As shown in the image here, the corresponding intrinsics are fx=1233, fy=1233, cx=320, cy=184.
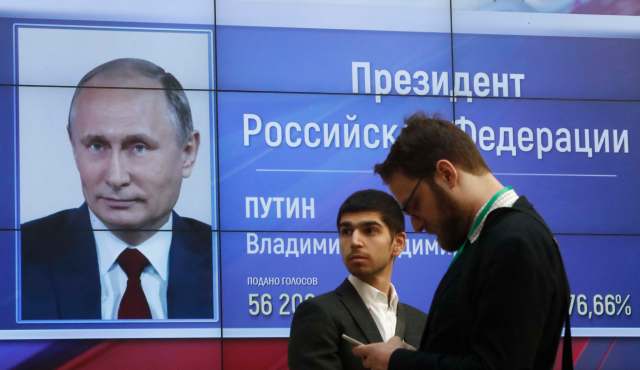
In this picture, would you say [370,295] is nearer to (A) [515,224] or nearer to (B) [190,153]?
(A) [515,224]

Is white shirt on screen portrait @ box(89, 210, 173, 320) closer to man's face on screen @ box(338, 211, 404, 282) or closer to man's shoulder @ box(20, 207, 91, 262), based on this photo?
man's shoulder @ box(20, 207, 91, 262)

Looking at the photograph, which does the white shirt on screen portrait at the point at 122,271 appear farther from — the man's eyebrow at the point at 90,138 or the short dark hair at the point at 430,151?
the short dark hair at the point at 430,151

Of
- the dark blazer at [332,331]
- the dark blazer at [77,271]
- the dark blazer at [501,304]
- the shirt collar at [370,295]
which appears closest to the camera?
the dark blazer at [501,304]

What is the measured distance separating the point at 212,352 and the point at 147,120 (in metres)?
1.30

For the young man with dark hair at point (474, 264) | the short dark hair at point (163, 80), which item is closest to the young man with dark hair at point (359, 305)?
the young man with dark hair at point (474, 264)

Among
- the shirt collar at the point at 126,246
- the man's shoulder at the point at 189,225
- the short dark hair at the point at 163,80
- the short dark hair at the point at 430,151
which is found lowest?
the shirt collar at the point at 126,246

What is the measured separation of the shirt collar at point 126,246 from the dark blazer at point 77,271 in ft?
0.09

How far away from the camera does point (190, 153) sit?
6730 millimetres

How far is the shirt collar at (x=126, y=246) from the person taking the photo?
6570 mm

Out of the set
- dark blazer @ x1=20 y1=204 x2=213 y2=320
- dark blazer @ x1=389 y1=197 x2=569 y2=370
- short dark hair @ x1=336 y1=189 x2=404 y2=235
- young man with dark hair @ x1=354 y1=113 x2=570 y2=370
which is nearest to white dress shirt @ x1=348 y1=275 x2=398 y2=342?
short dark hair @ x1=336 y1=189 x2=404 y2=235

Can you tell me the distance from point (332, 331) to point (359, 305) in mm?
182

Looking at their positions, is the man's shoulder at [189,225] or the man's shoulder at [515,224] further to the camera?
the man's shoulder at [189,225]

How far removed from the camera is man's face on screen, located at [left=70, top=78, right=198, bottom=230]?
6605 millimetres

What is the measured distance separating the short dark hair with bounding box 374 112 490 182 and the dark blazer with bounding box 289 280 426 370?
1.27 metres
